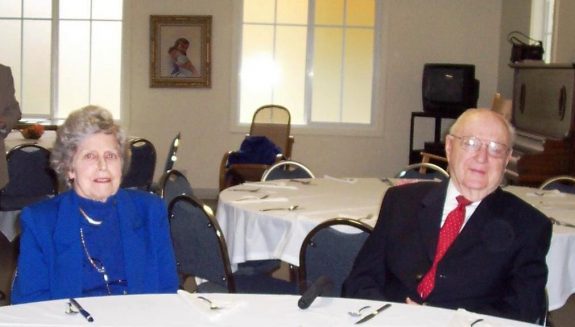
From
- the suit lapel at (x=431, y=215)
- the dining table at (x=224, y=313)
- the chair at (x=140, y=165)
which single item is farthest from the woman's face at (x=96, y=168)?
the chair at (x=140, y=165)

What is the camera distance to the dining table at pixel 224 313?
1.88m

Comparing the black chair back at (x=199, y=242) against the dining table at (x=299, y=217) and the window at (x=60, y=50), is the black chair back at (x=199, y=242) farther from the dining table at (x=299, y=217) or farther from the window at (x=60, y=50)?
the window at (x=60, y=50)

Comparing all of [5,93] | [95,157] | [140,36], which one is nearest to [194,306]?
[95,157]

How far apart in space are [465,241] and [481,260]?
0.07 m

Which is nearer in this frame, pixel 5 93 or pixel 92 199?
pixel 92 199

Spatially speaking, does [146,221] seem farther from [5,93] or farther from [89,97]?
[89,97]

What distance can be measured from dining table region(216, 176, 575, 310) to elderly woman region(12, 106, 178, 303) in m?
1.15

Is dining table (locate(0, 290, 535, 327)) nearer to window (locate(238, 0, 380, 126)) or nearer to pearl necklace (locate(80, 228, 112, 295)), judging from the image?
pearl necklace (locate(80, 228, 112, 295))

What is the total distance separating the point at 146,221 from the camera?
8.63 feet

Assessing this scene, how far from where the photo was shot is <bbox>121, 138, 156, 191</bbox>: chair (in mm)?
5984

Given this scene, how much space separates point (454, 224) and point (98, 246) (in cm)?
111

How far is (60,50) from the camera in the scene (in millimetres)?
9523

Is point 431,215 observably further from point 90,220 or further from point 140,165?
point 140,165

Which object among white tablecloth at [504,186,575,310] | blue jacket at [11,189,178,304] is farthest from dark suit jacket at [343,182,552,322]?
white tablecloth at [504,186,575,310]
